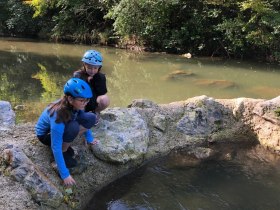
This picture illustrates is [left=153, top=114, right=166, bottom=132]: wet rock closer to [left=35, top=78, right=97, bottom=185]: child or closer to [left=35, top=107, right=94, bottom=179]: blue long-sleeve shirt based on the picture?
[left=35, top=78, right=97, bottom=185]: child

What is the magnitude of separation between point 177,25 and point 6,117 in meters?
11.1

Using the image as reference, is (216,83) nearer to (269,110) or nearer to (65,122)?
(269,110)

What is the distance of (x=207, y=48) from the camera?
47.3 ft

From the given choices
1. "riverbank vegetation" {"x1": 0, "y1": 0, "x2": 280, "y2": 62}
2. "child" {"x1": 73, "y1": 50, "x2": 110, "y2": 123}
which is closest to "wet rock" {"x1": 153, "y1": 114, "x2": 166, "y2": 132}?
"child" {"x1": 73, "y1": 50, "x2": 110, "y2": 123}

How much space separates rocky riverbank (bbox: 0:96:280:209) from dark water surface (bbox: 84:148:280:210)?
0.55 ft

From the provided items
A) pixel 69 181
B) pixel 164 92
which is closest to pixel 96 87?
pixel 69 181

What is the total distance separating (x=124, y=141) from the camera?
15.4 ft

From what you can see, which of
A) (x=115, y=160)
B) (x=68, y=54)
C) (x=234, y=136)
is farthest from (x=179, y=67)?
(x=115, y=160)

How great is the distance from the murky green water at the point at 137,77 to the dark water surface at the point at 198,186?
9.88ft

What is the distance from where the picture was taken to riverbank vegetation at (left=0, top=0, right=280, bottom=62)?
12.8 meters

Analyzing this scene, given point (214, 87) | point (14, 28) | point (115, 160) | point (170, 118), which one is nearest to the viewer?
point (115, 160)

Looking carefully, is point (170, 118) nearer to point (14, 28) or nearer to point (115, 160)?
point (115, 160)

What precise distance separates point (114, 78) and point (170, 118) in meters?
5.25

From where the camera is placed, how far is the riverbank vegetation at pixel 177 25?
12.8 m
